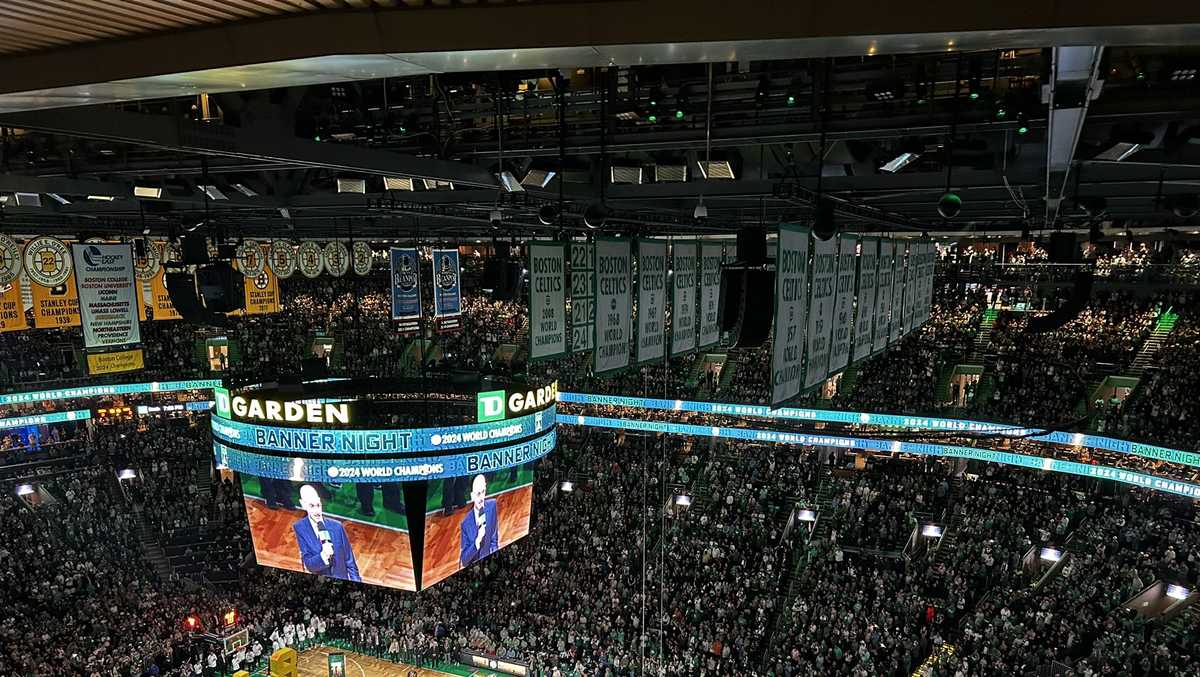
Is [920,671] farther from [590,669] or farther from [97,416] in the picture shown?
[97,416]

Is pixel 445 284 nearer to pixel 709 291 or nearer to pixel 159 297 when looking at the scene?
pixel 709 291

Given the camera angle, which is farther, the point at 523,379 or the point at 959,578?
the point at 523,379

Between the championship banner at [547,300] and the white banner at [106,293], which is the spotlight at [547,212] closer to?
the championship banner at [547,300]

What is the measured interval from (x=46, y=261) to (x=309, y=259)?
216 inches

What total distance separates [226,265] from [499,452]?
28.0 ft

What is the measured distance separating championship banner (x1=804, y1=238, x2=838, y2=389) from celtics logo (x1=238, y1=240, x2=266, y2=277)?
50.2 feet

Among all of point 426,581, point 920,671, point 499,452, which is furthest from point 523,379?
point 920,671

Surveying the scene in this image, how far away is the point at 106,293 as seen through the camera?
601 inches

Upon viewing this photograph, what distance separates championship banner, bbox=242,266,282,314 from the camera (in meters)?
21.5

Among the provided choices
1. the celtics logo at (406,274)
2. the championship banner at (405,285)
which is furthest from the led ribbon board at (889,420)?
the celtics logo at (406,274)

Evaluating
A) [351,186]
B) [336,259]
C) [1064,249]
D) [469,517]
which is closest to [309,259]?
[336,259]

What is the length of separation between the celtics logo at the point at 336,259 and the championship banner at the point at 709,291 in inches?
427

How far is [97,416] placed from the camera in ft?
121

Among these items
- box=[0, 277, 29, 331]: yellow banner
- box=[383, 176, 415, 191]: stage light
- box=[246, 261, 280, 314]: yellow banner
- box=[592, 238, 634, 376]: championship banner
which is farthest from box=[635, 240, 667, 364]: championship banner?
box=[0, 277, 29, 331]: yellow banner
